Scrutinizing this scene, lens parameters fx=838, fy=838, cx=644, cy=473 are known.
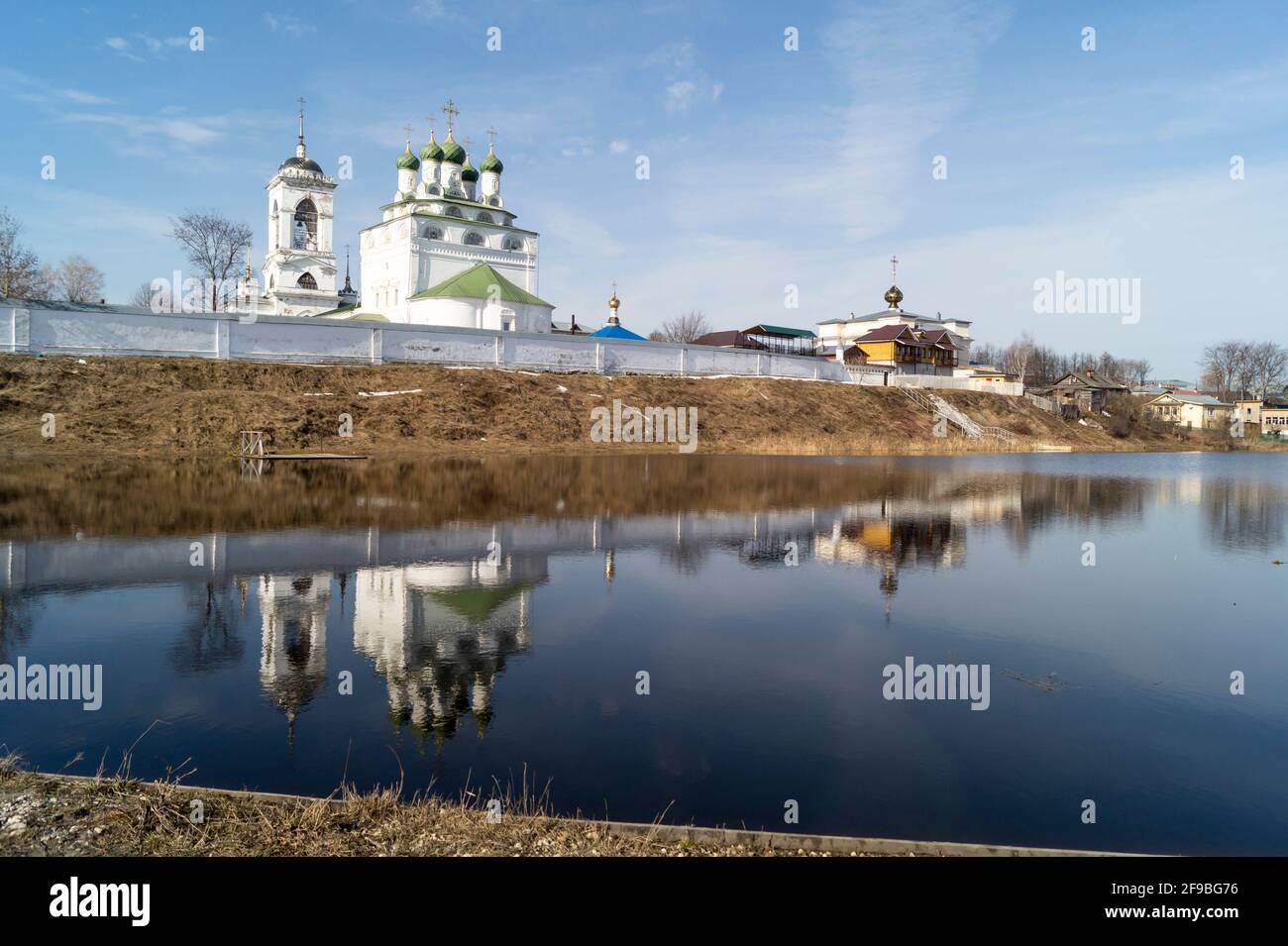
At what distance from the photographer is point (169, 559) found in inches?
463

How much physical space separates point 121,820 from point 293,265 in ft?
203

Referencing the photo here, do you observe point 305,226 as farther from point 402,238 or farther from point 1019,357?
point 1019,357

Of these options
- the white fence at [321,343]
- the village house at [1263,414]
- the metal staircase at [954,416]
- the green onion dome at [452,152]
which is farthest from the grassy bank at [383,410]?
the village house at [1263,414]

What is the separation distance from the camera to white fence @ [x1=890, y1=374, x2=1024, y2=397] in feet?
211

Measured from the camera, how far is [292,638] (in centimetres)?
838

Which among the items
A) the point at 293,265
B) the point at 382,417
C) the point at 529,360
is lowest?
the point at 382,417

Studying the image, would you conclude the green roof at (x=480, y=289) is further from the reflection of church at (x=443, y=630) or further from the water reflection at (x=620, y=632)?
the reflection of church at (x=443, y=630)

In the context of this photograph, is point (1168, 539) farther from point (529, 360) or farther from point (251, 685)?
point (529, 360)

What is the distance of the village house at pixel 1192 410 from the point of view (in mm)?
93500

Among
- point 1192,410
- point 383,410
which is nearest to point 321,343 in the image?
point 383,410

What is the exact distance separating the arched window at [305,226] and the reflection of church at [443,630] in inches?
2183

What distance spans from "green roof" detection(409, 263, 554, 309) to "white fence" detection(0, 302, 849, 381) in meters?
7.66

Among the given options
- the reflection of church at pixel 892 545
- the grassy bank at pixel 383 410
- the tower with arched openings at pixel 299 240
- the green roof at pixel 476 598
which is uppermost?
the tower with arched openings at pixel 299 240
